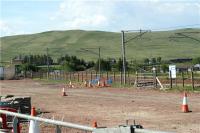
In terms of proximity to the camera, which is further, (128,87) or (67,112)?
(128,87)

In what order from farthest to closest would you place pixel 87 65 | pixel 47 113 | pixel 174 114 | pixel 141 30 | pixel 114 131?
pixel 87 65 → pixel 141 30 → pixel 47 113 → pixel 174 114 → pixel 114 131

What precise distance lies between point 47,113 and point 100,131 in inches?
640

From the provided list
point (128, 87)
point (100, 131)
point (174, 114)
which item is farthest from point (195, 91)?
point (100, 131)

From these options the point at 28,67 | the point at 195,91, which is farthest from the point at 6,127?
the point at 28,67

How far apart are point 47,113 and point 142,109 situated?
4022 mm

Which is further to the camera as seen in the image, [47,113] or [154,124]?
[47,113]

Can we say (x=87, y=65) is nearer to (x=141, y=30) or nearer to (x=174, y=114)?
(x=141, y=30)

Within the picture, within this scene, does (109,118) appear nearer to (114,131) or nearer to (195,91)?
(114,131)

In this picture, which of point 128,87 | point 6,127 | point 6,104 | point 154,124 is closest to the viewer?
point 6,127

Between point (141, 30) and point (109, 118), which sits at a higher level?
point (141, 30)

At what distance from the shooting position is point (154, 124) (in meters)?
17.6

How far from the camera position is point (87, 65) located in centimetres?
12488

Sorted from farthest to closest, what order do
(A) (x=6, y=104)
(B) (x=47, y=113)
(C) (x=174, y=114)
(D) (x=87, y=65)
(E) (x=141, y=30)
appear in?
1. (D) (x=87, y=65)
2. (E) (x=141, y=30)
3. (B) (x=47, y=113)
4. (C) (x=174, y=114)
5. (A) (x=6, y=104)

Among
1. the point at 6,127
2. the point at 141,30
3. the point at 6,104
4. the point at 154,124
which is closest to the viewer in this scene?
the point at 6,127
